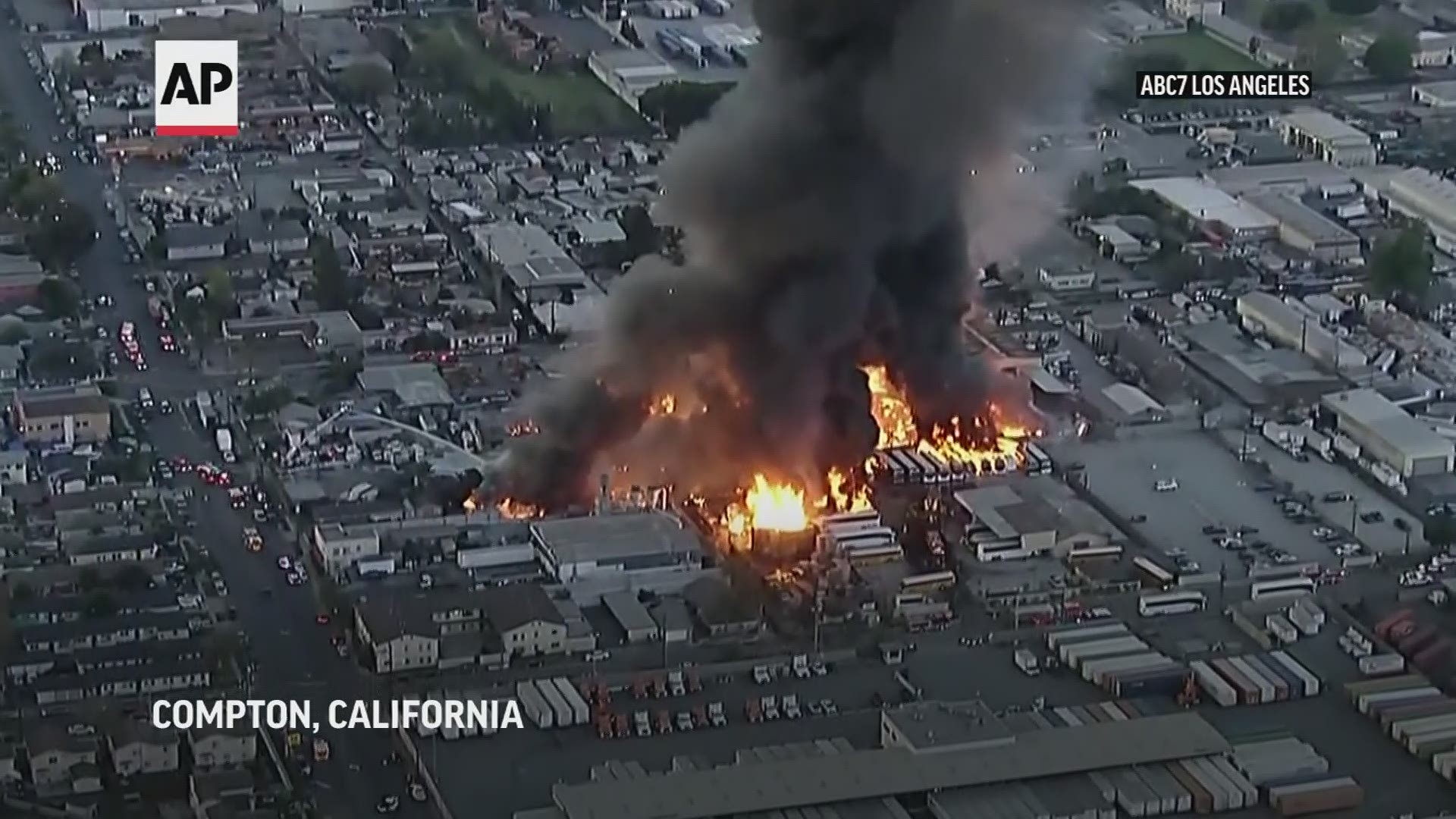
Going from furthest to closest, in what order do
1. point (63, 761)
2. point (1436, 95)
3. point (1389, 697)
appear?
point (1436, 95)
point (1389, 697)
point (63, 761)

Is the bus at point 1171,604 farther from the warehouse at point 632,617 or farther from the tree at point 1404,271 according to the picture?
the tree at point 1404,271

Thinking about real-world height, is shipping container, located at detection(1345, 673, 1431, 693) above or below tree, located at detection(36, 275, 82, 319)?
above

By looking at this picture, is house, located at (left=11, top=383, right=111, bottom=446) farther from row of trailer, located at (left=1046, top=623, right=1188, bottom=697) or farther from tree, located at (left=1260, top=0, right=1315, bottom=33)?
tree, located at (left=1260, top=0, right=1315, bottom=33)

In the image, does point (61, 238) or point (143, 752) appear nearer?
point (143, 752)

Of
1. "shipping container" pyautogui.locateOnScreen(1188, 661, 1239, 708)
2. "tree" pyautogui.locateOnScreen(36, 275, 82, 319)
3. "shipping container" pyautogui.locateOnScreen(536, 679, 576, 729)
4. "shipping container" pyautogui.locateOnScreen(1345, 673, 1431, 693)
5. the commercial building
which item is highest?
"shipping container" pyautogui.locateOnScreen(1345, 673, 1431, 693)

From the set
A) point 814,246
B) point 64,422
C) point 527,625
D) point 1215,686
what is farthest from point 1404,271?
point 64,422

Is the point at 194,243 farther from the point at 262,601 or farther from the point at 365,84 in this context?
the point at 262,601

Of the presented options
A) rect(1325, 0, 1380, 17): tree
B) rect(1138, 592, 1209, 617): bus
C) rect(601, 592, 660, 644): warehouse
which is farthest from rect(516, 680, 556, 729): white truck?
rect(1325, 0, 1380, 17): tree
